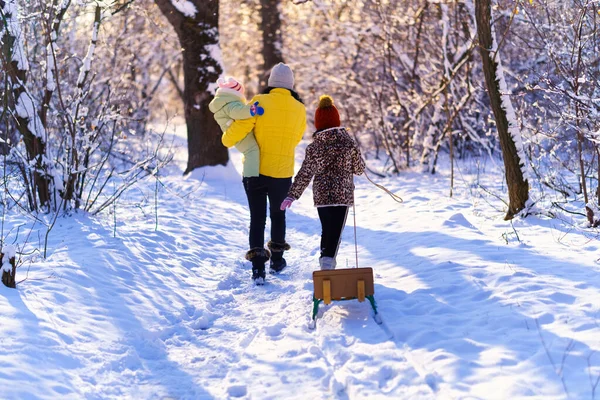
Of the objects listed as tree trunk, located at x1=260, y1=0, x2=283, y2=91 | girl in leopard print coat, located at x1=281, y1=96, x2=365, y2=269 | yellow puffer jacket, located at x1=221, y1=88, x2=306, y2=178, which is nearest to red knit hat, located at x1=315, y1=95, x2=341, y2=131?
girl in leopard print coat, located at x1=281, y1=96, x2=365, y2=269

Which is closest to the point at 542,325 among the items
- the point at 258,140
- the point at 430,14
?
the point at 258,140

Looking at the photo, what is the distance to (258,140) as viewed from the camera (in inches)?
229

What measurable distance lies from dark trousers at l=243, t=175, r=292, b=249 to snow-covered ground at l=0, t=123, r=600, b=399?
474 millimetres

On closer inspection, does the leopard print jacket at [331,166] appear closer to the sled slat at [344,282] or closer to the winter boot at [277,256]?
the sled slat at [344,282]

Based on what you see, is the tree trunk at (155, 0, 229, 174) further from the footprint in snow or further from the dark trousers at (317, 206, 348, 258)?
the footprint in snow

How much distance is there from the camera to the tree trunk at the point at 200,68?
1138cm

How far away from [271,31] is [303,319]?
48.2 feet

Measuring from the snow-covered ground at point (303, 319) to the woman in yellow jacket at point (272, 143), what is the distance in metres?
0.47

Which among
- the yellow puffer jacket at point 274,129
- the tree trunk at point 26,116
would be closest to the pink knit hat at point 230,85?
the yellow puffer jacket at point 274,129

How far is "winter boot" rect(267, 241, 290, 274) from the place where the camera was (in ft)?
20.1

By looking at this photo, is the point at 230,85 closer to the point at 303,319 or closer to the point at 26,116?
the point at 303,319

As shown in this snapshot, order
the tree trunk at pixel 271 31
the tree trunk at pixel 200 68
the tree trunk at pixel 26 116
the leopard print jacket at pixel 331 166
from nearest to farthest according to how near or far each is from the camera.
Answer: the leopard print jacket at pixel 331 166
the tree trunk at pixel 26 116
the tree trunk at pixel 200 68
the tree trunk at pixel 271 31

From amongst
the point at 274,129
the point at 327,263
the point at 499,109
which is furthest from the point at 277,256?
the point at 499,109

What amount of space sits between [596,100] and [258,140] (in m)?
3.13
